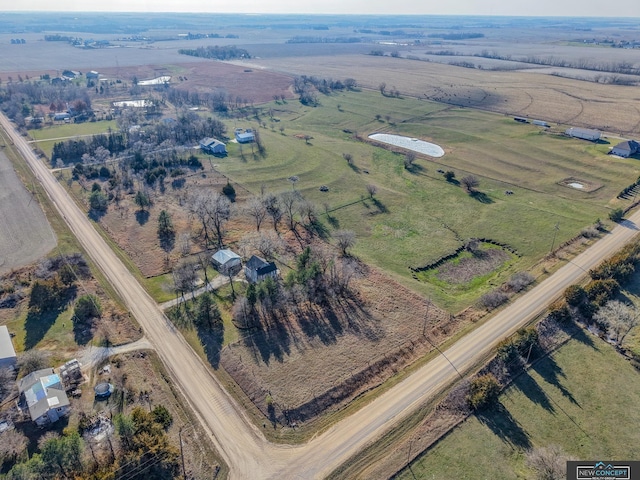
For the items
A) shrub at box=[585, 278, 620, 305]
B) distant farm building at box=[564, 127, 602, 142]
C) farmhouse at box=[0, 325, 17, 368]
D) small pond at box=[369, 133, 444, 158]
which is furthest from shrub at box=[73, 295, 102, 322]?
distant farm building at box=[564, 127, 602, 142]

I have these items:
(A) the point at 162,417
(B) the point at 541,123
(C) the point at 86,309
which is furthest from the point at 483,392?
(B) the point at 541,123

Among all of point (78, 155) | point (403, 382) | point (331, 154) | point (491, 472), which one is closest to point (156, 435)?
point (403, 382)

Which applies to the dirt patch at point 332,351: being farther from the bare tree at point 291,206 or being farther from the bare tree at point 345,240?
the bare tree at point 291,206

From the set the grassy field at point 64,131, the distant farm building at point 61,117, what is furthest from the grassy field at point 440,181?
the distant farm building at point 61,117

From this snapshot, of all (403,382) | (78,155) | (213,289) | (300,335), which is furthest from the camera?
(78,155)

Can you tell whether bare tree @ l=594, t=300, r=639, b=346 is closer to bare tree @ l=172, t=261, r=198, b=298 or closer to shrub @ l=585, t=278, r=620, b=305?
shrub @ l=585, t=278, r=620, b=305

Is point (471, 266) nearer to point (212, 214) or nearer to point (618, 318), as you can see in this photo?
point (618, 318)

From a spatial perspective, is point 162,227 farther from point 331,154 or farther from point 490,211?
point 490,211
